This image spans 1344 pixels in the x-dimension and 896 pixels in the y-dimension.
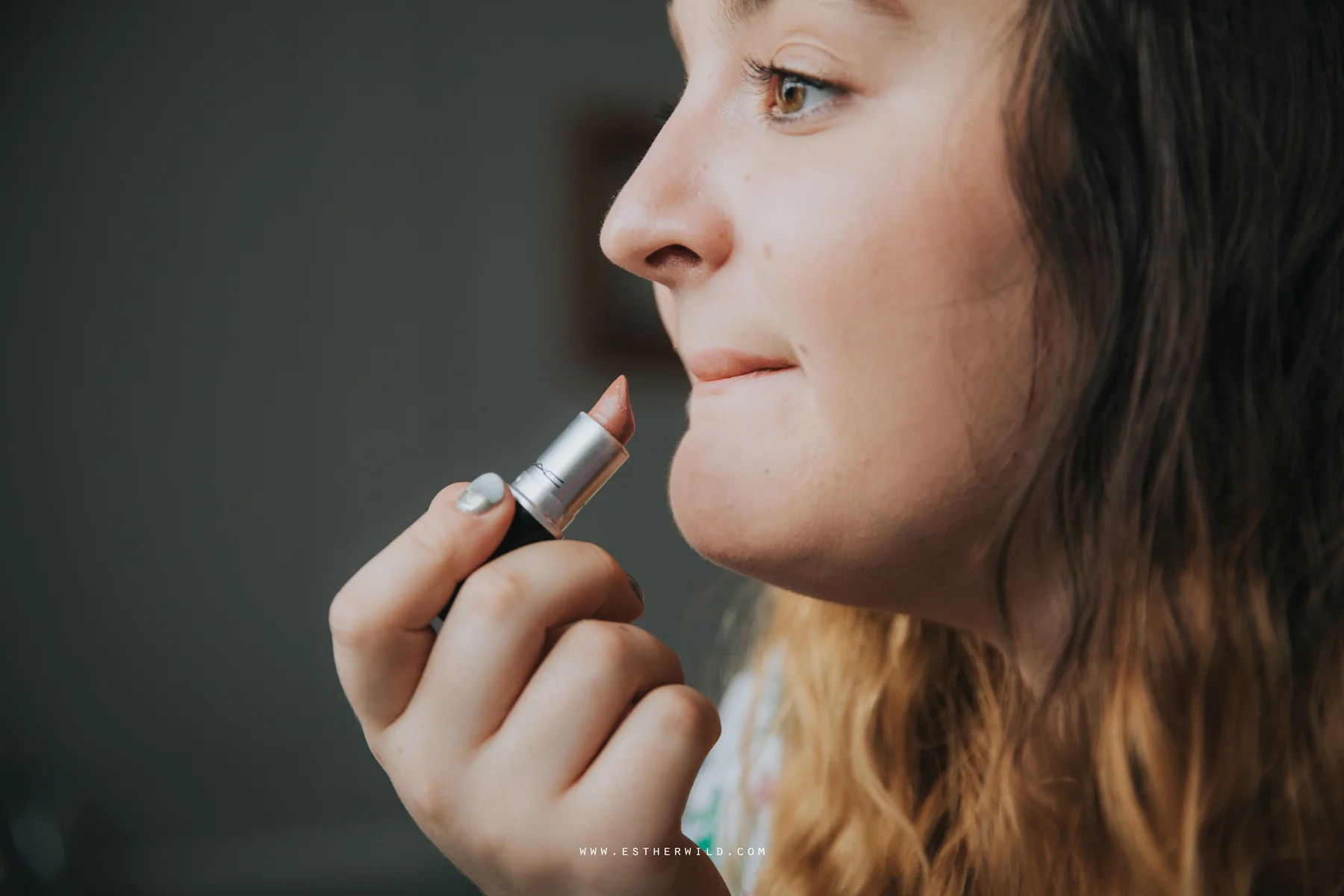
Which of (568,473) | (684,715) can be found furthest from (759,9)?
(684,715)

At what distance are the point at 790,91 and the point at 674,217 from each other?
3.6 inches

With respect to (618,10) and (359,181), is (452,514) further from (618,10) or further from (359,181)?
(618,10)

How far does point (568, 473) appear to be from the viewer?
0.52 metres

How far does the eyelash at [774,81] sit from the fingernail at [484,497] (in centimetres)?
25

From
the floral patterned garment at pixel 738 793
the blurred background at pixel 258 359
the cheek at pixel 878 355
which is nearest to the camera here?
the cheek at pixel 878 355

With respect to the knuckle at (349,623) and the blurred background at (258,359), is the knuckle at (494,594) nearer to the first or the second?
the knuckle at (349,623)

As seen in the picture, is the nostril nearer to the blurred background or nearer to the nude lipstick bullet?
the nude lipstick bullet

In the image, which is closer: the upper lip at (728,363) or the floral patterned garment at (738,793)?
the upper lip at (728,363)

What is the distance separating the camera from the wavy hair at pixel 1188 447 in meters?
0.46

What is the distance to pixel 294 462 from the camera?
2383mm

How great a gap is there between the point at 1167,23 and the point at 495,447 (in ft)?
7.30

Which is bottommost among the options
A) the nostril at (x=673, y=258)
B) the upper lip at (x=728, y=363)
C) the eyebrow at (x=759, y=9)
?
the upper lip at (x=728, y=363)

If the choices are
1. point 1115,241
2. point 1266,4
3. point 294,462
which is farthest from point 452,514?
point 294,462

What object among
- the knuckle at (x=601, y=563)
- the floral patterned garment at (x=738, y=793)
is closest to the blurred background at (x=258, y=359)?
the floral patterned garment at (x=738, y=793)
